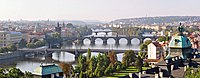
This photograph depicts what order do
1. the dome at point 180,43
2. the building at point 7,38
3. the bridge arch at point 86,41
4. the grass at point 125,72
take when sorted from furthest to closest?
1. the bridge arch at point 86,41
2. the building at point 7,38
3. the grass at point 125,72
4. the dome at point 180,43

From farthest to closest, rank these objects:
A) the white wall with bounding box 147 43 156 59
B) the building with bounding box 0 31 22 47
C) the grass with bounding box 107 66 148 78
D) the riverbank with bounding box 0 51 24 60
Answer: the building with bounding box 0 31 22 47 → the riverbank with bounding box 0 51 24 60 → the white wall with bounding box 147 43 156 59 → the grass with bounding box 107 66 148 78

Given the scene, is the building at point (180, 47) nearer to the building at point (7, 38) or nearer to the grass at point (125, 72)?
the grass at point (125, 72)

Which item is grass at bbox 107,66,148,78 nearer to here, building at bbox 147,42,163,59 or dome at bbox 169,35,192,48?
dome at bbox 169,35,192,48

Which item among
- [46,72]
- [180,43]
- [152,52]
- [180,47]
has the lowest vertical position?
[152,52]

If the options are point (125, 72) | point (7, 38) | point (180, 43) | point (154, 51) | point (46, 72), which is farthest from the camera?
point (7, 38)

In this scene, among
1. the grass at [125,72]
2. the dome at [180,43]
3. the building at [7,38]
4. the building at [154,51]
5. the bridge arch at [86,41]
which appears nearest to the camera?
the dome at [180,43]

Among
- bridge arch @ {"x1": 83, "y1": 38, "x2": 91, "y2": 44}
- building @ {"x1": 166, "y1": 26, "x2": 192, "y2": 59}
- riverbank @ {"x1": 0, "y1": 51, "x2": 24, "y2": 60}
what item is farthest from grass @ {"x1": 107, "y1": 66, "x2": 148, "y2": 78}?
bridge arch @ {"x1": 83, "y1": 38, "x2": 91, "y2": 44}

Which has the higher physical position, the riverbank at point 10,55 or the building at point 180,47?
the building at point 180,47

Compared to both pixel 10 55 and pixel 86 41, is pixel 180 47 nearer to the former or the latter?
pixel 10 55

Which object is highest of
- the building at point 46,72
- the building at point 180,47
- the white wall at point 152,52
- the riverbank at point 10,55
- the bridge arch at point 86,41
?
the building at point 46,72

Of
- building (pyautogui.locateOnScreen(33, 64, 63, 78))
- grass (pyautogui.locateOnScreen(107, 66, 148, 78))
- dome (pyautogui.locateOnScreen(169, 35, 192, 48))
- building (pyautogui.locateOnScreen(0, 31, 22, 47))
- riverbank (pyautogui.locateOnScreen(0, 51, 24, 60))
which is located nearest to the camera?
building (pyautogui.locateOnScreen(33, 64, 63, 78))

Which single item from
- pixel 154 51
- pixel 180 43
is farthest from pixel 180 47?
pixel 154 51

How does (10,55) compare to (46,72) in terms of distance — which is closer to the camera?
(46,72)

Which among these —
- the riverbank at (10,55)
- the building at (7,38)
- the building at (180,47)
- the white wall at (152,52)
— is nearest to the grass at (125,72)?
the building at (180,47)
